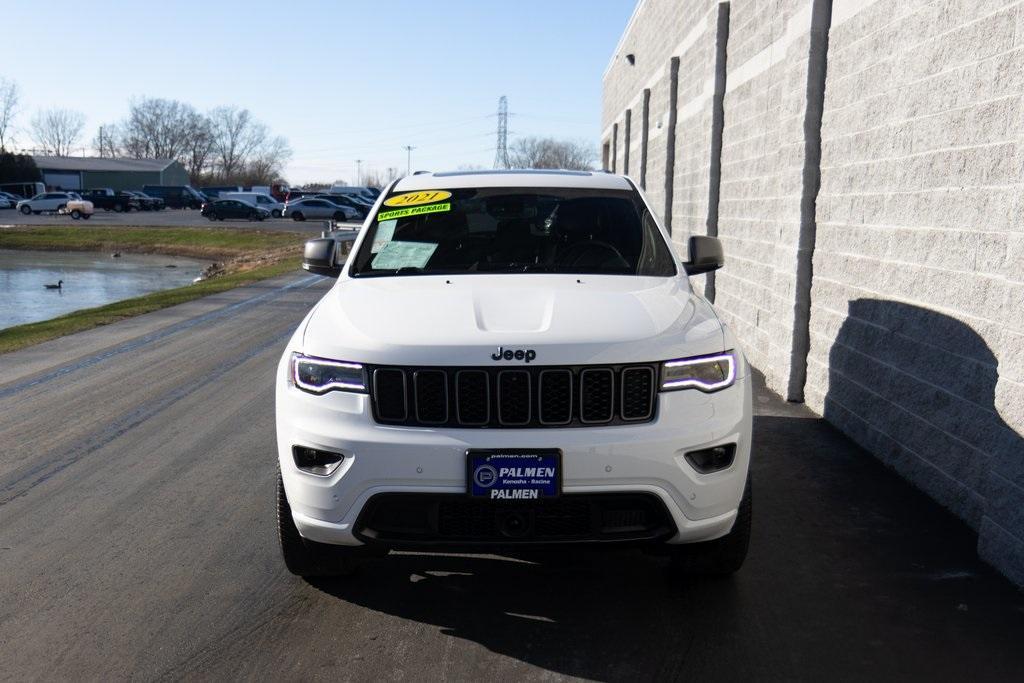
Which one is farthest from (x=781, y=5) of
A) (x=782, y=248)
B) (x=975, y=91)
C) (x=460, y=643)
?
(x=460, y=643)

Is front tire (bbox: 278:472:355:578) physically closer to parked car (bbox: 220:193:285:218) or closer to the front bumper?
the front bumper

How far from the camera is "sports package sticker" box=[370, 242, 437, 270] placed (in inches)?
205

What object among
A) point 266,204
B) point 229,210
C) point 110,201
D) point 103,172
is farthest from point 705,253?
point 103,172

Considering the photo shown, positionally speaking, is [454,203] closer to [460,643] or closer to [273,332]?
[460,643]

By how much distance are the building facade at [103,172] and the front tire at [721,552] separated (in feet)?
416

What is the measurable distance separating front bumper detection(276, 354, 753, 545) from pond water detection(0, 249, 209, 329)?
18511 millimetres

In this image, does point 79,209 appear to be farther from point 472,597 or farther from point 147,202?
point 472,597

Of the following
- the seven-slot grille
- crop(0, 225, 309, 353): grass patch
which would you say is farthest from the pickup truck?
the seven-slot grille

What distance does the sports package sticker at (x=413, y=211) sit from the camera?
219 inches

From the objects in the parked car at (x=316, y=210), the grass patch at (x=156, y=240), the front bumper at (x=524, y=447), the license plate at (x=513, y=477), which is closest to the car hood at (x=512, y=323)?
the front bumper at (x=524, y=447)

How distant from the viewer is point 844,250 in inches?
291

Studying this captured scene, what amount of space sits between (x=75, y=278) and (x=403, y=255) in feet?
103

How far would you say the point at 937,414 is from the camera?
567 centimetres

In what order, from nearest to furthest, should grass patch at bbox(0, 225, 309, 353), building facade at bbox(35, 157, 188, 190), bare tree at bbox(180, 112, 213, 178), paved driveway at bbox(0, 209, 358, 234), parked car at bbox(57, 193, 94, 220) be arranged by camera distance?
1. grass patch at bbox(0, 225, 309, 353)
2. paved driveway at bbox(0, 209, 358, 234)
3. parked car at bbox(57, 193, 94, 220)
4. building facade at bbox(35, 157, 188, 190)
5. bare tree at bbox(180, 112, 213, 178)
